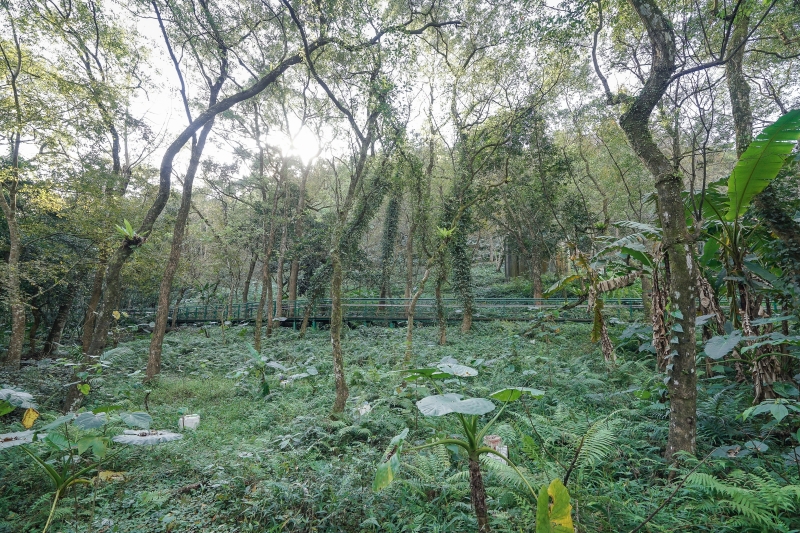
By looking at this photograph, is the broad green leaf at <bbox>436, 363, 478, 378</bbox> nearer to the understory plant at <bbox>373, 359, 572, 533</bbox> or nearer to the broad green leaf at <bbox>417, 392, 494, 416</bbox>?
the understory plant at <bbox>373, 359, 572, 533</bbox>

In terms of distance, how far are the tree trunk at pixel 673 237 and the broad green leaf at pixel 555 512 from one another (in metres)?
2.01

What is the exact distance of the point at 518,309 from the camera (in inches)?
591

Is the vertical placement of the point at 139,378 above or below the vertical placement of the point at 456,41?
below

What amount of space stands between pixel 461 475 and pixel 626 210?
1757cm

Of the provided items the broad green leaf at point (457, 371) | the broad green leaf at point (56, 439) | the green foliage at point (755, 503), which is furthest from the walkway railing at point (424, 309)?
the broad green leaf at point (56, 439)

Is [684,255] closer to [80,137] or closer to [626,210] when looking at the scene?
[80,137]

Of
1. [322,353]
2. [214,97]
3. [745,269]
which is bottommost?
[322,353]

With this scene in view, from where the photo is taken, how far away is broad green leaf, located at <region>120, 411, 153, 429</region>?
300 cm

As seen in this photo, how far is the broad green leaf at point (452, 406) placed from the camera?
6.37 ft

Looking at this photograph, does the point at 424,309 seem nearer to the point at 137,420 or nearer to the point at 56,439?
the point at 137,420

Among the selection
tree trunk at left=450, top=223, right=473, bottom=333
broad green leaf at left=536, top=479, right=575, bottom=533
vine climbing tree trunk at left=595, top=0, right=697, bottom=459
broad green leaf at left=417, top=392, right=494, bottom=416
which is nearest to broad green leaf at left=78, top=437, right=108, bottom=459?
broad green leaf at left=417, top=392, right=494, bottom=416

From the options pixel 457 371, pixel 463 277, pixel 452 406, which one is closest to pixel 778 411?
pixel 457 371

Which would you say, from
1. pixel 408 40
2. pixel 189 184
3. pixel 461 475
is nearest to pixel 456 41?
pixel 408 40

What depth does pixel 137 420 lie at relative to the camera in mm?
3055
